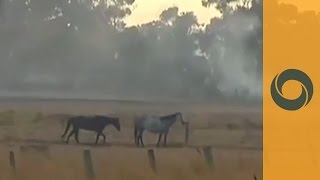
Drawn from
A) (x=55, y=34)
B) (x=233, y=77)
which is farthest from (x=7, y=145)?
(x=233, y=77)

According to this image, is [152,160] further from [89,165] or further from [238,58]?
[238,58]

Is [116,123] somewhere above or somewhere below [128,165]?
above

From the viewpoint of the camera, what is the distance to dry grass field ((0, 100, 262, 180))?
1966mm

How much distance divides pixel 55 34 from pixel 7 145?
0.48m

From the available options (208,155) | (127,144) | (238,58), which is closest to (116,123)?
(127,144)

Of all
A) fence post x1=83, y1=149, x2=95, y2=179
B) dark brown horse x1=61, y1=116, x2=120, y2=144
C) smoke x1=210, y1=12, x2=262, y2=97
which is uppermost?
smoke x1=210, y1=12, x2=262, y2=97

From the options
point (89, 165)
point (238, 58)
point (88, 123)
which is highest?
point (238, 58)

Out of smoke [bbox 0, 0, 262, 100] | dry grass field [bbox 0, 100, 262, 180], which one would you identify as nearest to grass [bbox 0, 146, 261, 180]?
dry grass field [bbox 0, 100, 262, 180]

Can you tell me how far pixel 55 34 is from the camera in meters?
1.98

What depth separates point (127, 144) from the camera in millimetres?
1980

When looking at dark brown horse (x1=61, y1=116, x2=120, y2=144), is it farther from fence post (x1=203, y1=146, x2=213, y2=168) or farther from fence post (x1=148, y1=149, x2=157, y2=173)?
fence post (x1=203, y1=146, x2=213, y2=168)

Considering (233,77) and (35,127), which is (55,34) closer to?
(35,127)

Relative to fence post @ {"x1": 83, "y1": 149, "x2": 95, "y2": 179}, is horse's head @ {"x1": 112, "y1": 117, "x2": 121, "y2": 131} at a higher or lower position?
higher
